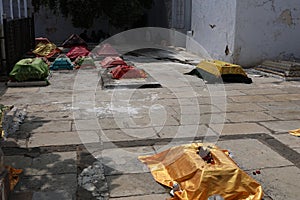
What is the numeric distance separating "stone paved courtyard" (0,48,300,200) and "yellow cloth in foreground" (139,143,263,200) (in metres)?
0.19

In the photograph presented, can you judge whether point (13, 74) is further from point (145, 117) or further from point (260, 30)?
point (260, 30)

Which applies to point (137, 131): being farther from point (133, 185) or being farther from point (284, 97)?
point (284, 97)

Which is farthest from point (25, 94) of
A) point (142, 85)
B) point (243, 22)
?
point (243, 22)

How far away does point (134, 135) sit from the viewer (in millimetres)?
5488

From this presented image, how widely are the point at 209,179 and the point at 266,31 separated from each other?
9356mm

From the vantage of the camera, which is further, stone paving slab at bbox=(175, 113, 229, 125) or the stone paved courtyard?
stone paving slab at bbox=(175, 113, 229, 125)

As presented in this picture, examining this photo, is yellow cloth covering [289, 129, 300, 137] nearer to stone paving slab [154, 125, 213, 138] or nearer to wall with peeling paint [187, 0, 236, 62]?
stone paving slab [154, 125, 213, 138]

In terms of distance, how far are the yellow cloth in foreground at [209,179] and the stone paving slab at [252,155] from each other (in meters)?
0.66

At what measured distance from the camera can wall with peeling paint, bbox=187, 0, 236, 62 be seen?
39.3 feet

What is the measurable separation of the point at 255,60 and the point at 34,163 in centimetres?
921

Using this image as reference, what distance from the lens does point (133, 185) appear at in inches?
155

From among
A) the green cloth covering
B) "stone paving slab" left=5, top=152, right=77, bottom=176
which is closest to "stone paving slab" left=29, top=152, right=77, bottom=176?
"stone paving slab" left=5, top=152, right=77, bottom=176

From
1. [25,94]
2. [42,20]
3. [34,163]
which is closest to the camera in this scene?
[34,163]

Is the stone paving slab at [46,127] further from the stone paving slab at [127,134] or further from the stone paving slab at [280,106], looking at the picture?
the stone paving slab at [280,106]
